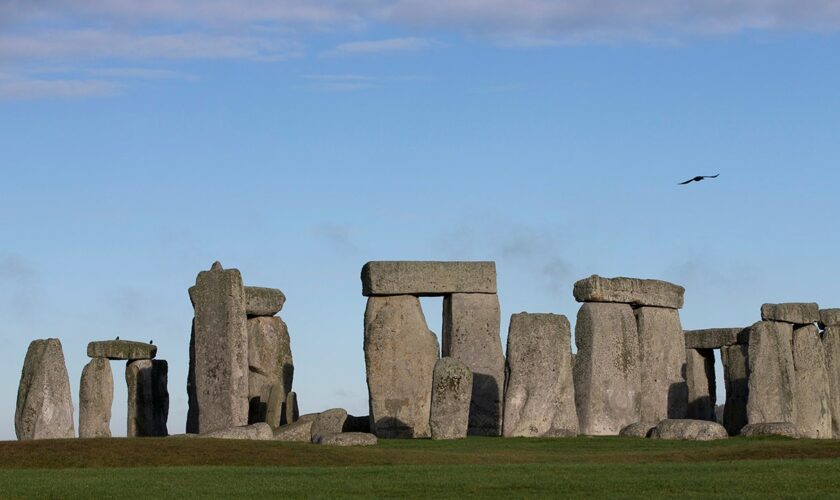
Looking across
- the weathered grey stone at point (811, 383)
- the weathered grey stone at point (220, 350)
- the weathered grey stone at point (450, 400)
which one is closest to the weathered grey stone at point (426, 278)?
the weathered grey stone at point (220, 350)

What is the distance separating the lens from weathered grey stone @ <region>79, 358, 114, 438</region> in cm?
3678

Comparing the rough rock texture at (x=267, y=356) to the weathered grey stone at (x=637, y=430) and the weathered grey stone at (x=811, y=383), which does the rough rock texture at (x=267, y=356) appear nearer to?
the weathered grey stone at (x=637, y=430)

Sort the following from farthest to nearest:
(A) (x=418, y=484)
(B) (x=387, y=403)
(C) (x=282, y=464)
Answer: (B) (x=387, y=403) < (C) (x=282, y=464) < (A) (x=418, y=484)

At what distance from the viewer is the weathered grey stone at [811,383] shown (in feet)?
120

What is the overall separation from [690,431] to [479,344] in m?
6.13

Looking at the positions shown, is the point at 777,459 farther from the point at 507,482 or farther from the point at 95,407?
the point at 95,407

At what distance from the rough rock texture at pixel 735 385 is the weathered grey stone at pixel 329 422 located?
9592 mm

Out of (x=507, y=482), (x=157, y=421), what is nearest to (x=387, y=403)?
A: (x=157, y=421)

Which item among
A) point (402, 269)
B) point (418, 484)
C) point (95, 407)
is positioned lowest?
point (418, 484)

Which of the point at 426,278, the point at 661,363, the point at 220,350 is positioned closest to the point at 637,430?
the point at 661,363

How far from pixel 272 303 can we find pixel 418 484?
15.3 m

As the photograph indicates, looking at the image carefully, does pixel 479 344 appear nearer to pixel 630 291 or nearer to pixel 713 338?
pixel 630 291

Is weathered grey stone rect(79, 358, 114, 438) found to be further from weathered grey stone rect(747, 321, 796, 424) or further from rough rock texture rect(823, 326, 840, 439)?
rough rock texture rect(823, 326, 840, 439)

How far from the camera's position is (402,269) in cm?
3538
